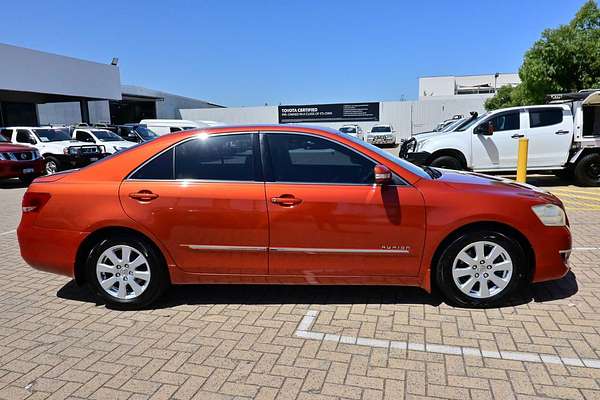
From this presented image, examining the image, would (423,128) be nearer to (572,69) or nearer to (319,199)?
(572,69)

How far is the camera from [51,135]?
15.7m

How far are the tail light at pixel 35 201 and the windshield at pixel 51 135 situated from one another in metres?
13.1

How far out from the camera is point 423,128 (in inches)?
1454

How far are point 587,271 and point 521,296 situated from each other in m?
1.22

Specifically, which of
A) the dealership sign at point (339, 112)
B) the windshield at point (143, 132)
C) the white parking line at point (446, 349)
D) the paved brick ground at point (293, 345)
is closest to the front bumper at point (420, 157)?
the paved brick ground at point (293, 345)

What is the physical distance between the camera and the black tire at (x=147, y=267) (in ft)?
12.8

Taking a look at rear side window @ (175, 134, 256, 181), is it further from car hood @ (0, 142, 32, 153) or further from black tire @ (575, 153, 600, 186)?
car hood @ (0, 142, 32, 153)

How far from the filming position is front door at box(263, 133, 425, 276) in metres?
3.66

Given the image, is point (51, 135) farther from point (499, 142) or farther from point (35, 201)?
point (499, 142)

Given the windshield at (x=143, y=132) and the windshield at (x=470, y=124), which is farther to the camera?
the windshield at (x=143, y=132)

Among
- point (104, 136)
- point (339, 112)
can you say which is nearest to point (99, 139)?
point (104, 136)

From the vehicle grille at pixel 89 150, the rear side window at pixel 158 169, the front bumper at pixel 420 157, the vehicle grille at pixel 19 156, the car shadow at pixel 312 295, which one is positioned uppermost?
the vehicle grille at pixel 89 150

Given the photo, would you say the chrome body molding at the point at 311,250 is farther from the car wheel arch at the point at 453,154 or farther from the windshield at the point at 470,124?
the windshield at the point at 470,124

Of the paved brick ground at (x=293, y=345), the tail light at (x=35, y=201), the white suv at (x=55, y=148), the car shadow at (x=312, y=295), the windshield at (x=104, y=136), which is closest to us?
the paved brick ground at (x=293, y=345)
